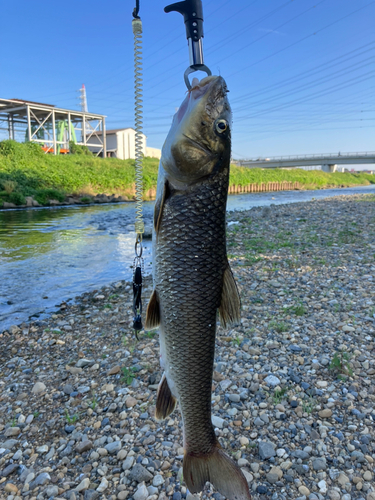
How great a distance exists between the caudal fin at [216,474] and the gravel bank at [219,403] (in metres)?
0.74

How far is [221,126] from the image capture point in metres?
1.95

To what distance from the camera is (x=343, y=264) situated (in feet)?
28.7

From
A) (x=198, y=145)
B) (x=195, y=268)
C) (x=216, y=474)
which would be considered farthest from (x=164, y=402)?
(x=198, y=145)

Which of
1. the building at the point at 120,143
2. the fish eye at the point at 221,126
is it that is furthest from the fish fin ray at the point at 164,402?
the building at the point at 120,143

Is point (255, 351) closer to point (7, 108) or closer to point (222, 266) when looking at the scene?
point (222, 266)

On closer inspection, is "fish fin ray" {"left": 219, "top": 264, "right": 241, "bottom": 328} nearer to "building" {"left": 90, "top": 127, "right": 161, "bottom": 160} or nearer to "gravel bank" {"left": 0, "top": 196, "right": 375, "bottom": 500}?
"gravel bank" {"left": 0, "top": 196, "right": 375, "bottom": 500}

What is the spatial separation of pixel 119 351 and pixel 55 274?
19.8ft

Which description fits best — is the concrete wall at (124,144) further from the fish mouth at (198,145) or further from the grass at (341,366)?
the fish mouth at (198,145)

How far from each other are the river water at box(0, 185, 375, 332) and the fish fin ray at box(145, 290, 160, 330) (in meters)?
5.63

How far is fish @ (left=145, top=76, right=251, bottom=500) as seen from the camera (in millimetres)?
1934

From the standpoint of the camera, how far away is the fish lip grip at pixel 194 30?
7.38 feet

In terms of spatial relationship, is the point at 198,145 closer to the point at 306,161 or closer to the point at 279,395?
the point at 279,395

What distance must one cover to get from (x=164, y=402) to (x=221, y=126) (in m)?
1.75

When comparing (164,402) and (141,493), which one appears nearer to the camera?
(164,402)
